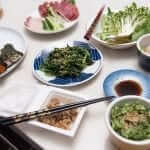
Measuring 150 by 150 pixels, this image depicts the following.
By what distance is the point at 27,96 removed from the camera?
3.48 feet

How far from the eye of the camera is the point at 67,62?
46.7 inches

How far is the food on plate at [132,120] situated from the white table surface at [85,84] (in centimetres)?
12

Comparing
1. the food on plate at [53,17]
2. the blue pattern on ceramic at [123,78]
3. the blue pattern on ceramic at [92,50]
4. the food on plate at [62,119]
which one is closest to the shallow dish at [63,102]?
the food on plate at [62,119]

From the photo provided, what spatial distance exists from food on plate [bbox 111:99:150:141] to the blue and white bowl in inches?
10.6

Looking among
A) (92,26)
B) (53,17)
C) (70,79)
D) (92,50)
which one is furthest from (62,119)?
(53,17)

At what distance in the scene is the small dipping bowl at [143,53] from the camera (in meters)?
1.11

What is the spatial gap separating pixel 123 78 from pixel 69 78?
0.21 m

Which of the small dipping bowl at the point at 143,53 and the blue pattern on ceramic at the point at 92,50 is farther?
the blue pattern on ceramic at the point at 92,50

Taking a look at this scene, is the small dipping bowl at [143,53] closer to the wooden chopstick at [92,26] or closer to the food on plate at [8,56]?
the wooden chopstick at [92,26]

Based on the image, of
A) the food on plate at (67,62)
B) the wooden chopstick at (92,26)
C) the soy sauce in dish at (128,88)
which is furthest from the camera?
the wooden chopstick at (92,26)

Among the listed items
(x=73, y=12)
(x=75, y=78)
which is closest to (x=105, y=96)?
(x=75, y=78)

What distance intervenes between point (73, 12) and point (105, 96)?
55 centimetres

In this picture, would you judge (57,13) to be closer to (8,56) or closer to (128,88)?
(8,56)

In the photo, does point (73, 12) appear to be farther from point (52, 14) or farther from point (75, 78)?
point (75, 78)
